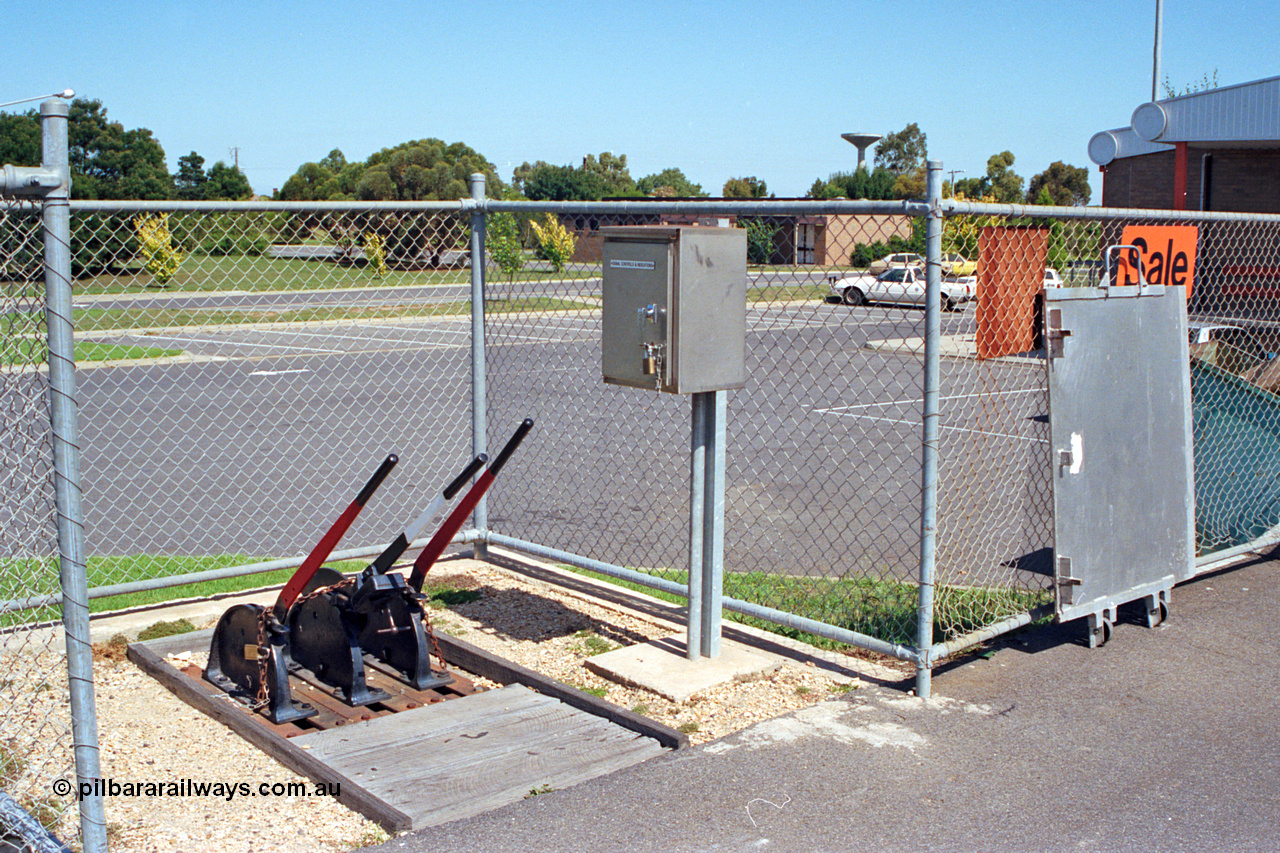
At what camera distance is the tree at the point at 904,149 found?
10356cm

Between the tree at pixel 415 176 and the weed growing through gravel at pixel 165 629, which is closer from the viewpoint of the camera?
the weed growing through gravel at pixel 165 629

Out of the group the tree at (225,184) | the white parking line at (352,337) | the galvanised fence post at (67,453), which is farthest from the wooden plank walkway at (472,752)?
the tree at (225,184)

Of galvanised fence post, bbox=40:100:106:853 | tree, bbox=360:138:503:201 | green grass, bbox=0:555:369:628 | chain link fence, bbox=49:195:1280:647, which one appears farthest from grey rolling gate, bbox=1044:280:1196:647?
tree, bbox=360:138:503:201

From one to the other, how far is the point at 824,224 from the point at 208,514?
221 inches

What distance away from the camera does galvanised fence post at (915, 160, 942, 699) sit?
4.27 meters

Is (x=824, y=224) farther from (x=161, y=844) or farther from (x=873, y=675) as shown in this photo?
(x=161, y=844)

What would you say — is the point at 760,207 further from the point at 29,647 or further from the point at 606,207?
the point at 29,647

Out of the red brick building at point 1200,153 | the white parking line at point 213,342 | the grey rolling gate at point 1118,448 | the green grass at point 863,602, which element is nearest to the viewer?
the grey rolling gate at point 1118,448

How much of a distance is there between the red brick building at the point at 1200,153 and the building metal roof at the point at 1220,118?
0.01 metres

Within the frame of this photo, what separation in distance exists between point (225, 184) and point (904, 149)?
2544 inches

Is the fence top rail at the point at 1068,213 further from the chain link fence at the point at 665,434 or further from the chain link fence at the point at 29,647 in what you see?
the chain link fence at the point at 29,647

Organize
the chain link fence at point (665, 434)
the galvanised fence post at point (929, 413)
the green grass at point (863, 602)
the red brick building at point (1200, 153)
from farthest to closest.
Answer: the red brick building at point (1200, 153), the chain link fence at point (665, 434), the green grass at point (863, 602), the galvanised fence post at point (929, 413)

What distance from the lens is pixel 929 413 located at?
438 cm

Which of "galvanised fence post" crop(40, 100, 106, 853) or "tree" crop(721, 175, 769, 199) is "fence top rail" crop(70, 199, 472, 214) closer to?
"galvanised fence post" crop(40, 100, 106, 853)
